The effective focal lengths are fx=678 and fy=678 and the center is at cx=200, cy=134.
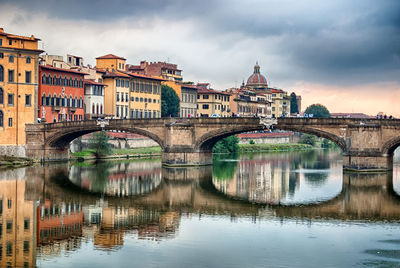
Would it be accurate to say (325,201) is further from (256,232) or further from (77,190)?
(77,190)

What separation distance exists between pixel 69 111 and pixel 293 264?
241 ft

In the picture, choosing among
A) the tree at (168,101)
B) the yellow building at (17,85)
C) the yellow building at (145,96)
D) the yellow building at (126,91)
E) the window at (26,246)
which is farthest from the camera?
the tree at (168,101)

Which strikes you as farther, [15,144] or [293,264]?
[15,144]

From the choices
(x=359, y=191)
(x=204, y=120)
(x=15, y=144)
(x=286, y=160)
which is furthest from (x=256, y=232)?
(x=286, y=160)

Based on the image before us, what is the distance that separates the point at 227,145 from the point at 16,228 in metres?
76.4

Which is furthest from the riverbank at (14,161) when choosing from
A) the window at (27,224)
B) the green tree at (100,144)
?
the window at (27,224)

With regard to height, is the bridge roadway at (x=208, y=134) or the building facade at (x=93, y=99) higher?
the building facade at (x=93, y=99)

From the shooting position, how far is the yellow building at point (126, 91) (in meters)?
115

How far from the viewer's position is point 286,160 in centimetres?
10250

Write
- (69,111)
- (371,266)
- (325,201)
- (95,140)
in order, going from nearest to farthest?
(371,266)
(325,201)
(95,140)
(69,111)

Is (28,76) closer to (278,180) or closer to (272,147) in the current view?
(278,180)

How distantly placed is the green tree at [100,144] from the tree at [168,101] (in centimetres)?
3654

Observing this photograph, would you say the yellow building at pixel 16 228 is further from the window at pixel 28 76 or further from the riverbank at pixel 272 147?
the riverbank at pixel 272 147

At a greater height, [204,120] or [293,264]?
[204,120]
